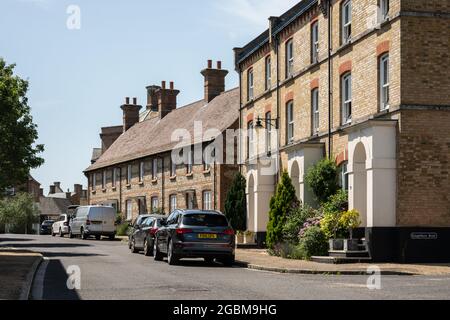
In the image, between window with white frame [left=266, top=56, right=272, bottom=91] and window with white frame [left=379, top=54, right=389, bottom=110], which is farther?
window with white frame [left=266, top=56, right=272, bottom=91]

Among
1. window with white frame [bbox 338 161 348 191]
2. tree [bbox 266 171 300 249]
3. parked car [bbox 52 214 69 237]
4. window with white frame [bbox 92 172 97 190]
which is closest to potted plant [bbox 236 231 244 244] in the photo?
tree [bbox 266 171 300 249]

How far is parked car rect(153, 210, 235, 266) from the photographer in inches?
883

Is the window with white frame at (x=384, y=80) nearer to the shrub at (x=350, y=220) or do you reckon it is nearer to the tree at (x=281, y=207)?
the shrub at (x=350, y=220)

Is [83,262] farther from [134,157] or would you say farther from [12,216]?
[12,216]

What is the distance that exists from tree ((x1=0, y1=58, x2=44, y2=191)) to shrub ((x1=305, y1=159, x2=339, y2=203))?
14.9 metres

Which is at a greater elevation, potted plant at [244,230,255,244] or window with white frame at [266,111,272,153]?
window with white frame at [266,111,272,153]

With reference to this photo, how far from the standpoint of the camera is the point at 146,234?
2906cm

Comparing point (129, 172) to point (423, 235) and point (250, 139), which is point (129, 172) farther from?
point (423, 235)

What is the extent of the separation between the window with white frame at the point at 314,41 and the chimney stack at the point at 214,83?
23120 millimetres

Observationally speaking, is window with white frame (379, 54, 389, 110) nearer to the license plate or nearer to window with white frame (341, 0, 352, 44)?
window with white frame (341, 0, 352, 44)

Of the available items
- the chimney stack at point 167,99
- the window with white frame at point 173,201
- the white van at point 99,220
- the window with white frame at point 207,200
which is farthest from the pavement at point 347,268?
the chimney stack at point 167,99

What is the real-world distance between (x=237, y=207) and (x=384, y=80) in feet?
50.7

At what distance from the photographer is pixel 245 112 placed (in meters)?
40.8

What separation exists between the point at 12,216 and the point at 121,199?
38.7 metres
